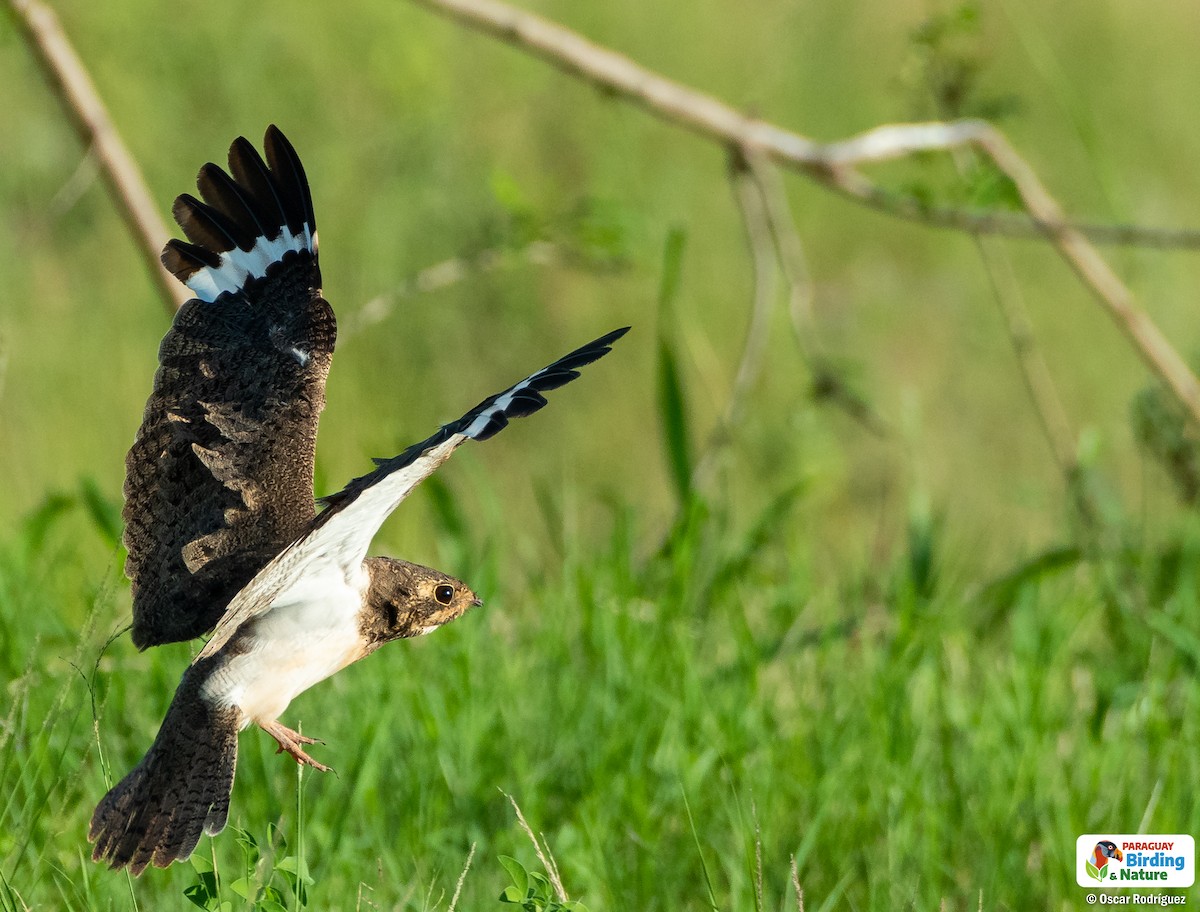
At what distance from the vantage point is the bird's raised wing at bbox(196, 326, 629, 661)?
133 centimetres

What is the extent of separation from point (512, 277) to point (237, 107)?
149 cm

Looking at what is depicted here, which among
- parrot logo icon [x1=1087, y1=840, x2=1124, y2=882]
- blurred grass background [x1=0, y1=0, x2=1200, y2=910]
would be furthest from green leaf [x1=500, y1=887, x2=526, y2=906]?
parrot logo icon [x1=1087, y1=840, x2=1124, y2=882]

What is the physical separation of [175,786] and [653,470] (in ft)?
16.8

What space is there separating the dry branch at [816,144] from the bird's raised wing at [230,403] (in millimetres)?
2189

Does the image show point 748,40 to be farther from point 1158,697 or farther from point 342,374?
point 1158,697

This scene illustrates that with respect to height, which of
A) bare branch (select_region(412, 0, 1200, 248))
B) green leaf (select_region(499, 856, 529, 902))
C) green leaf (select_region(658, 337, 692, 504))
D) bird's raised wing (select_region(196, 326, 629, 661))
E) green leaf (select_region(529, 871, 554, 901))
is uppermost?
bare branch (select_region(412, 0, 1200, 248))

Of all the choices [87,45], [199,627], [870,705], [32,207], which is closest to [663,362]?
[870,705]

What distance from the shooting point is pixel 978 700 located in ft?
12.3

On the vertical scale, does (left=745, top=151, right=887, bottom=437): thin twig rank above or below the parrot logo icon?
above

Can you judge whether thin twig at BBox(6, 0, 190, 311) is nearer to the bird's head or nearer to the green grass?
the green grass

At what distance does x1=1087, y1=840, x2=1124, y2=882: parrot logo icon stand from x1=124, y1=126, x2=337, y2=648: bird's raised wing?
202cm

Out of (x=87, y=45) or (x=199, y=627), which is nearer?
(x=199, y=627)

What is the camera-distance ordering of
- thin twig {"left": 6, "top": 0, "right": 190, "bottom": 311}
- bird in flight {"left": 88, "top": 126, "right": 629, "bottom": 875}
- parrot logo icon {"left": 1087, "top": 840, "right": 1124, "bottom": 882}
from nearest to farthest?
1. bird in flight {"left": 88, "top": 126, "right": 629, "bottom": 875}
2. parrot logo icon {"left": 1087, "top": 840, "right": 1124, "bottom": 882}
3. thin twig {"left": 6, "top": 0, "right": 190, "bottom": 311}

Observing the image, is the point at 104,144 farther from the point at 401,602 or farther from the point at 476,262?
the point at 401,602
